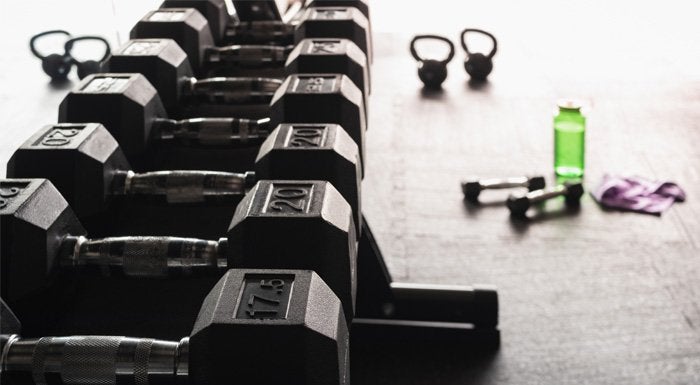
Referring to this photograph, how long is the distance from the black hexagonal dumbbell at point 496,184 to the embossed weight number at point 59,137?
1.20m

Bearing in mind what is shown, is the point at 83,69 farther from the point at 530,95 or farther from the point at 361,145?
the point at 530,95

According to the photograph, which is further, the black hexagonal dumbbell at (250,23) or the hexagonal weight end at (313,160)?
the black hexagonal dumbbell at (250,23)

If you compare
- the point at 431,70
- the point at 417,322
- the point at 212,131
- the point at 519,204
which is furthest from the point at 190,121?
the point at 431,70

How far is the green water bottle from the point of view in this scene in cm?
199

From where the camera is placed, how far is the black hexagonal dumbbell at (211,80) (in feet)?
2.89

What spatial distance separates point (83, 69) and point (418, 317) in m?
0.74

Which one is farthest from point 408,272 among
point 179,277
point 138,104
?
point 179,277

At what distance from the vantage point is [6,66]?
121 cm

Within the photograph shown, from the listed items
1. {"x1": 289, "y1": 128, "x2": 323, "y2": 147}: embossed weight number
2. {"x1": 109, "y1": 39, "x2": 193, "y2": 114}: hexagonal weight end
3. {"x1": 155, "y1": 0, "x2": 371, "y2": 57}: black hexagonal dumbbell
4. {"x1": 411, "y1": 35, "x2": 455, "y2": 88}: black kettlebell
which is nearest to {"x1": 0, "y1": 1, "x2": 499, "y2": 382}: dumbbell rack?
{"x1": 155, "y1": 0, "x2": 371, "y2": 57}: black hexagonal dumbbell

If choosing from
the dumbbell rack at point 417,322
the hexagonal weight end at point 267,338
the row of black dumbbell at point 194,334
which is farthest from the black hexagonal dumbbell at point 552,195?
the hexagonal weight end at point 267,338

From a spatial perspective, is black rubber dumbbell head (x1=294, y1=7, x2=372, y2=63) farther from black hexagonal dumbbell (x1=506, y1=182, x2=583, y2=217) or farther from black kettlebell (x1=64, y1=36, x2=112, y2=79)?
black hexagonal dumbbell (x1=506, y1=182, x2=583, y2=217)

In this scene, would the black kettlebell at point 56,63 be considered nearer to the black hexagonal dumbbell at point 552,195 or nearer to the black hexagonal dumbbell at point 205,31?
the black hexagonal dumbbell at point 205,31

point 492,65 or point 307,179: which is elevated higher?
point 307,179

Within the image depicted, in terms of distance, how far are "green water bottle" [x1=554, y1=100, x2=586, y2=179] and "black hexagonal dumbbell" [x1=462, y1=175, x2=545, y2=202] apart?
0.12m
